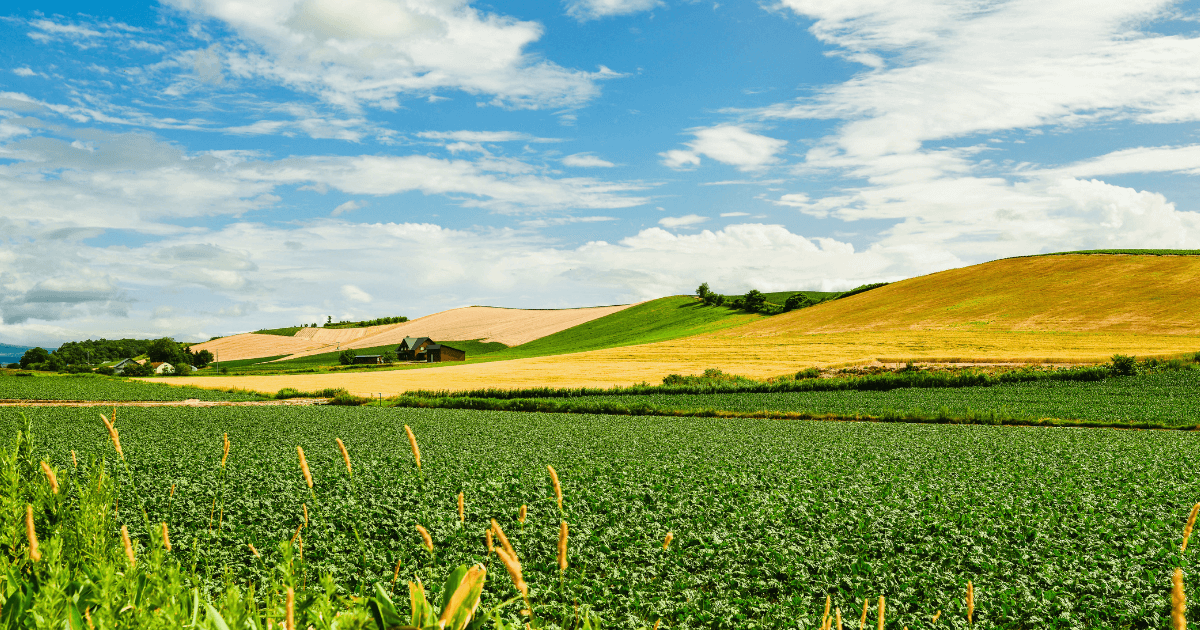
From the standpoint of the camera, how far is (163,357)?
118 meters

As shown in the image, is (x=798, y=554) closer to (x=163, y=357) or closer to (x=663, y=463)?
(x=663, y=463)

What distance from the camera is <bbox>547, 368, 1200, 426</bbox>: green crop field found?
32.7 meters

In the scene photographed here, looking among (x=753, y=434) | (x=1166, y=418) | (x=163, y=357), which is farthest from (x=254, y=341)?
(x=1166, y=418)

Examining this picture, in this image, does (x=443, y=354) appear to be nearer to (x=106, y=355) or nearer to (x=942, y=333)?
(x=942, y=333)

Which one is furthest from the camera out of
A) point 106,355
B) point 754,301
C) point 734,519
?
point 106,355

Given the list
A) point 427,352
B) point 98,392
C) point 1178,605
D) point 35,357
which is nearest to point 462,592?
point 1178,605

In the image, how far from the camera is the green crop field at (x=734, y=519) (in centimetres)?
863

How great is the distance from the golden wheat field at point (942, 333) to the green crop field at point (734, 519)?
33.3m

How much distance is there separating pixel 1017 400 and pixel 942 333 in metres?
33.8

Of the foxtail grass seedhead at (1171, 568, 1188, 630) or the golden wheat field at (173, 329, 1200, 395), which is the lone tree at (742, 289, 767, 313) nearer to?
the golden wheat field at (173, 329, 1200, 395)

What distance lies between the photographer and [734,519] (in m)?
11.8

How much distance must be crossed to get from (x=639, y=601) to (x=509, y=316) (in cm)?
13393

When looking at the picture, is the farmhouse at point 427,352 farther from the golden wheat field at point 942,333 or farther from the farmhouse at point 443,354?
the golden wheat field at point 942,333

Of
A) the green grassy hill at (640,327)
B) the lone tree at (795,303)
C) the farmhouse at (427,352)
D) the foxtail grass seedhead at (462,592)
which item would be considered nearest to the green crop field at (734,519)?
the foxtail grass seedhead at (462,592)
